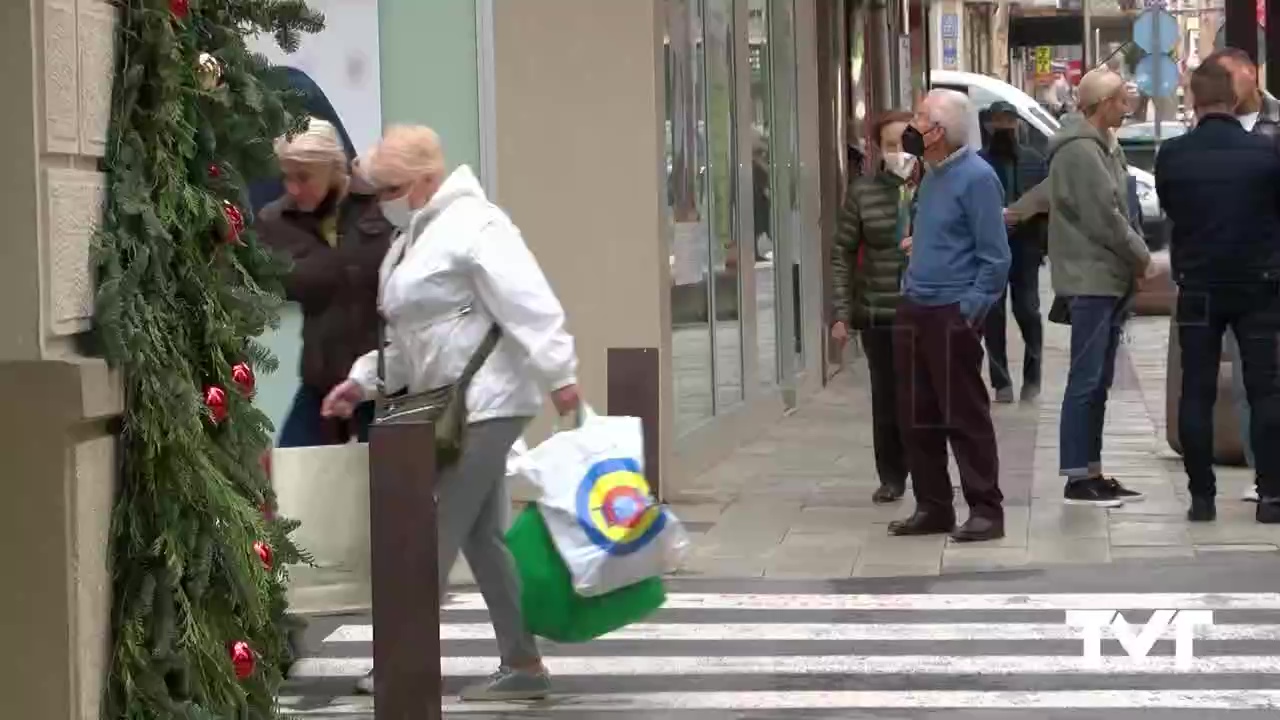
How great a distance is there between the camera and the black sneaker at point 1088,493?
1161cm

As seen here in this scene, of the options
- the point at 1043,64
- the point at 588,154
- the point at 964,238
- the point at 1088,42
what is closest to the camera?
the point at 964,238

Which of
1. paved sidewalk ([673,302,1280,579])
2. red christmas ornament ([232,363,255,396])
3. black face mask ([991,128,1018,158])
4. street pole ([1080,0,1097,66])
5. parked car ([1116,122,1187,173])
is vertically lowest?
paved sidewalk ([673,302,1280,579])

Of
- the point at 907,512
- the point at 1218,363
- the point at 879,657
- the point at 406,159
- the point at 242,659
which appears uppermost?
the point at 406,159

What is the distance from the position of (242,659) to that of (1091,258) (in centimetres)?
657

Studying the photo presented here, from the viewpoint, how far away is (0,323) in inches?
196

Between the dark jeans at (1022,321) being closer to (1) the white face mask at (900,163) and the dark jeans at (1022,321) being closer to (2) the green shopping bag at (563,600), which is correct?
(1) the white face mask at (900,163)

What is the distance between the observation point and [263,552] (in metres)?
5.59

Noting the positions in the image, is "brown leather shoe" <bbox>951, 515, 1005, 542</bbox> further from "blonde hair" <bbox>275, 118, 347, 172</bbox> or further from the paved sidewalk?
"blonde hair" <bbox>275, 118, 347, 172</bbox>

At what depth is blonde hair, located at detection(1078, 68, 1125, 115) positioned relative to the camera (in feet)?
37.3

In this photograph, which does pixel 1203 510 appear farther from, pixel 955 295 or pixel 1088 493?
pixel 955 295

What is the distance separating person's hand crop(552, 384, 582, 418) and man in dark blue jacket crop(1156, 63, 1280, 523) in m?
4.17

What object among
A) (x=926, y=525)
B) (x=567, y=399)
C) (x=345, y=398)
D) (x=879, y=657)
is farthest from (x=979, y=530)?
(x=567, y=399)

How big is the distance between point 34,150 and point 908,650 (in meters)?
4.18

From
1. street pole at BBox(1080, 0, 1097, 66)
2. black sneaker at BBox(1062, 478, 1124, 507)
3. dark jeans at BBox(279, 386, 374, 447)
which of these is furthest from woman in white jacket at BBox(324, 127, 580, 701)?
street pole at BBox(1080, 0, 1097, 66)
